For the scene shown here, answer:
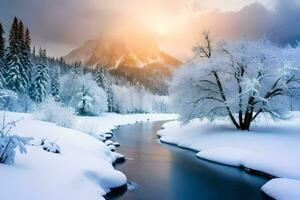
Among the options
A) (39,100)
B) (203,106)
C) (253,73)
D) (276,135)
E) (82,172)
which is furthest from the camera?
(39,100)

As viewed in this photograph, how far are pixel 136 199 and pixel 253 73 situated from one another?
1828 cm

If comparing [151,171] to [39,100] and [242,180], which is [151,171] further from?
[39,100]

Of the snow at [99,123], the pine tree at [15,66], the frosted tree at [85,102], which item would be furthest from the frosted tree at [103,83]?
the pine tree at [15,66]

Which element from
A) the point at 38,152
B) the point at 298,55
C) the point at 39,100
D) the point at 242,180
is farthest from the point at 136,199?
the point at 39,100

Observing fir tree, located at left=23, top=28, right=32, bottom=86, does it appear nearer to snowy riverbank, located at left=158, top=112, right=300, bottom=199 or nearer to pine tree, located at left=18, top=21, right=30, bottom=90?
pine tree, located at left=18, top=21, right=30, bottom=90

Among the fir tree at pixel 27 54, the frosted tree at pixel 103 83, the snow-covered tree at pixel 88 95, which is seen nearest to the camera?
the fir tree at pixel 27 54

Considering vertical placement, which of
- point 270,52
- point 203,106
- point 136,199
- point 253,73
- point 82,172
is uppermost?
point 270,52

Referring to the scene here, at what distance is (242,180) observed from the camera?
61.4 feet

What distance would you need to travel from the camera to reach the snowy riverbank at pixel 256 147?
55.1ft

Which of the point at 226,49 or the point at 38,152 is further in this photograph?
the point at 226,49

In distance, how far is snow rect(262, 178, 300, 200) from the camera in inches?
539

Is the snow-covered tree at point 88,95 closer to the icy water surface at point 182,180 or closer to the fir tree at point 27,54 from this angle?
the fir tree at point 27,54

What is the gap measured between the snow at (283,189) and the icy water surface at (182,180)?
1.75 ft

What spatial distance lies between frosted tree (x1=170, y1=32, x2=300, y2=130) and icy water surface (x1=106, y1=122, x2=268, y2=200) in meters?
6.85
